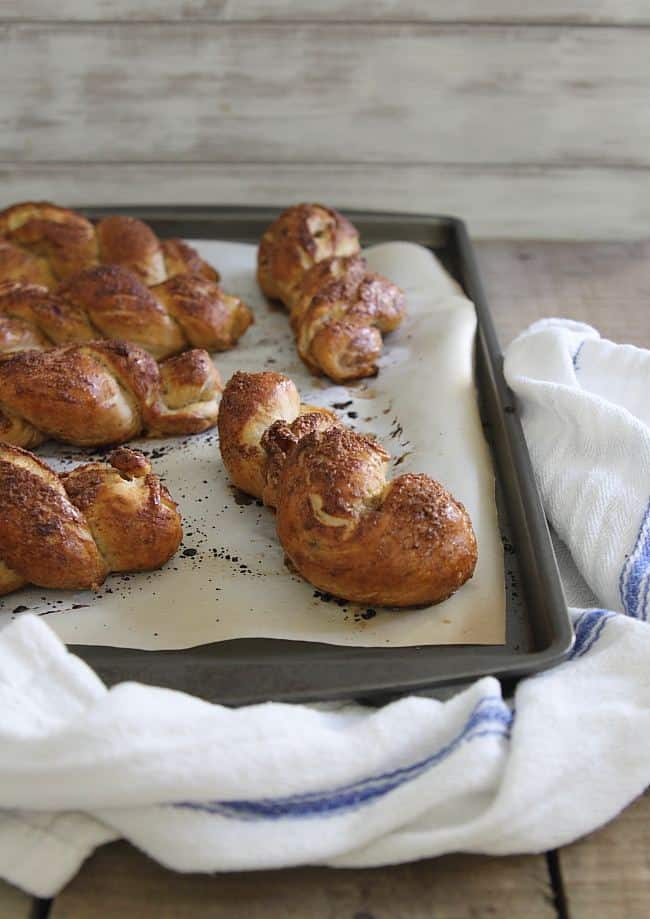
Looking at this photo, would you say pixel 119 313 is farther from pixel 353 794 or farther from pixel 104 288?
pixel 353 794

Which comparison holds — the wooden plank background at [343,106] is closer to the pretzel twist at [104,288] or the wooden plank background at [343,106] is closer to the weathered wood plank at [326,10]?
the weathered wood plank at [326,10]

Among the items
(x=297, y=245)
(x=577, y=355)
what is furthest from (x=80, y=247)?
(x=577, y=355)

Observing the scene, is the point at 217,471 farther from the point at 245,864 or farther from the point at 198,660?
the point at 245,864

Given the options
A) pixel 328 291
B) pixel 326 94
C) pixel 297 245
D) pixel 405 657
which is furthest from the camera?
pixel 326 94

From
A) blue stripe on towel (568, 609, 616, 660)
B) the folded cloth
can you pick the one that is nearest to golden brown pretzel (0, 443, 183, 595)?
the folded cloth

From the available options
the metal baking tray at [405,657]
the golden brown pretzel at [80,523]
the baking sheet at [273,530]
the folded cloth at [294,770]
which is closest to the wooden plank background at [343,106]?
the baking sheet at [273,530]

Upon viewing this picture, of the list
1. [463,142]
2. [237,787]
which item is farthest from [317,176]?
[237,787]

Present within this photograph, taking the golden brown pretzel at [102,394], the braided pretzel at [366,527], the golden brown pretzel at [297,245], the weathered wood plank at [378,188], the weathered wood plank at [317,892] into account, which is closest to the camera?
the weathered wood plank at [317,892]
